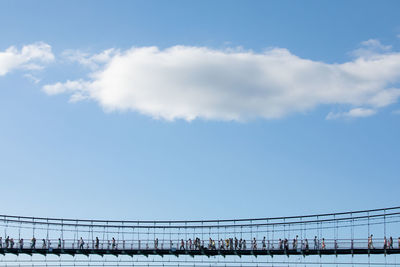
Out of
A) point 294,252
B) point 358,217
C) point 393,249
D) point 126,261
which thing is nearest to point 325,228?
point 358,217

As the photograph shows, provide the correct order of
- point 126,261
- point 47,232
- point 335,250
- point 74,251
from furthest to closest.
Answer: point 47,232
point 126,261
point 74,251
point 335,250

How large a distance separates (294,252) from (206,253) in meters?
11.4

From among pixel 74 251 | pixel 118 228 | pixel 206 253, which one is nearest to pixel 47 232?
pixel 118 228

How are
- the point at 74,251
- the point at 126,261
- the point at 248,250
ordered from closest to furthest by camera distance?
the point at 248,250 → the point at 74,251 → the point at 126,261

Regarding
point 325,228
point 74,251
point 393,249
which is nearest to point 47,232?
point 74,251

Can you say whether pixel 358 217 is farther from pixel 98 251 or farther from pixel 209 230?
pixel 98 251

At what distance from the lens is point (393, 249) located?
7369cm

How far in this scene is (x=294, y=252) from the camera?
3204 inches

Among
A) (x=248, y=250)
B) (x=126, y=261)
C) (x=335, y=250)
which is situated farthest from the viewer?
(x=126, y=261)

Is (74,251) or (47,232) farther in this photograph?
(47,232)

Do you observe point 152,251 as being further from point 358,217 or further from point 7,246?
point 358,217

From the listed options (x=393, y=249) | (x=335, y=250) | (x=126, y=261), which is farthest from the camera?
(x=126, y=261)

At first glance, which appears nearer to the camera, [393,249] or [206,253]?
[393,249]

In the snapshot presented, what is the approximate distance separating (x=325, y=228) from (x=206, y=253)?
17.7 meters
